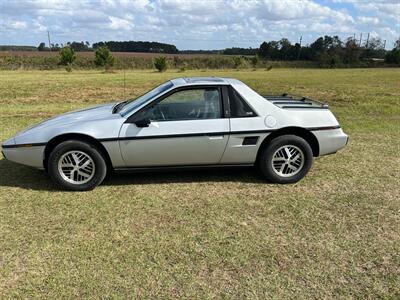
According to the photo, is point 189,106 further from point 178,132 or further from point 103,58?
point 103,58

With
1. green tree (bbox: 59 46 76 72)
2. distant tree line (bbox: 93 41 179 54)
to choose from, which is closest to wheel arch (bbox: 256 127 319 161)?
green tree (bbox: 59 46 76 72)

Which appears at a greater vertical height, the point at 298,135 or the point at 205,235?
the point at 298,135

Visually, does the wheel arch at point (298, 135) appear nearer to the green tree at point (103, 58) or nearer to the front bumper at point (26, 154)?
the front bumper at point (26, 154)

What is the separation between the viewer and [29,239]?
3.73 m

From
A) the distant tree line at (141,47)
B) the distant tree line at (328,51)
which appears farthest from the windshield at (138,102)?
the distant tree line at (141,47)

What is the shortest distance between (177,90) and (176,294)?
276 centimetres

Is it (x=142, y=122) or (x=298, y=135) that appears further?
(x=298, y=135)

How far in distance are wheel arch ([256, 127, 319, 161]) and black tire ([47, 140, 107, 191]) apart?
2051 millimetres

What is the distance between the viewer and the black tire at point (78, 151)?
4.77 meters

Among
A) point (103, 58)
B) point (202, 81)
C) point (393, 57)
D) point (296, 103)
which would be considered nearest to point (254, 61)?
point (103, 58)

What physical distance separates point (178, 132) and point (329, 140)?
6.80 ft

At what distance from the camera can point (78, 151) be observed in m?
4.80

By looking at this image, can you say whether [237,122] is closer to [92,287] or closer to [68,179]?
[68,179]

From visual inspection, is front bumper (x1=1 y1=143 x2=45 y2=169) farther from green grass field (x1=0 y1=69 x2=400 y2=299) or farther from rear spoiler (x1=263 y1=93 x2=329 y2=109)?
rear spoiler (x1=263 y1=93 x2=329 y2=109)
